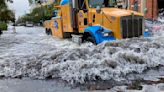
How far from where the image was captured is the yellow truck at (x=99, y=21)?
1420 cm

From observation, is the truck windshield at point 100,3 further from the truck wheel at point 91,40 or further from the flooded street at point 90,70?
the flooded street at point 90,70

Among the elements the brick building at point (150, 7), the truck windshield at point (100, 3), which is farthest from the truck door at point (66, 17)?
the brick building at point (150, 7)

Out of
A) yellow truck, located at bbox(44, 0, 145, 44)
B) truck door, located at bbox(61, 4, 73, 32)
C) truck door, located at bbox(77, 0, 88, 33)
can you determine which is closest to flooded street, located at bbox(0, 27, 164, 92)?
yellow truck, located at bbox(44, 0, 145, 44)

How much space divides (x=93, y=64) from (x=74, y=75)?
94 cm

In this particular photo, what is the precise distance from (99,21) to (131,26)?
5.07 feet

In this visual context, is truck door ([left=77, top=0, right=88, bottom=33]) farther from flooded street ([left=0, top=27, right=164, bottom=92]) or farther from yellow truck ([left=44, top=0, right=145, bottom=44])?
flooded street ([left=0, top=27, right=164, bottom=92])

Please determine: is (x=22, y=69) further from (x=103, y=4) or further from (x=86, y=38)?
(x=103, y=4)

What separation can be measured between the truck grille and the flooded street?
7.66 feet

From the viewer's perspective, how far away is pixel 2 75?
968cm

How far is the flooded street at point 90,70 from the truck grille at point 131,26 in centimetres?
233

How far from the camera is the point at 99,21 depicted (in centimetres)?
1498

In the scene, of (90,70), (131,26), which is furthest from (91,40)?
(90,70)

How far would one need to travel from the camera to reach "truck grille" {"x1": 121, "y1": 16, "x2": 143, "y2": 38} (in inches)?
559

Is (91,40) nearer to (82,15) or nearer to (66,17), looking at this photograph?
(82,15)
